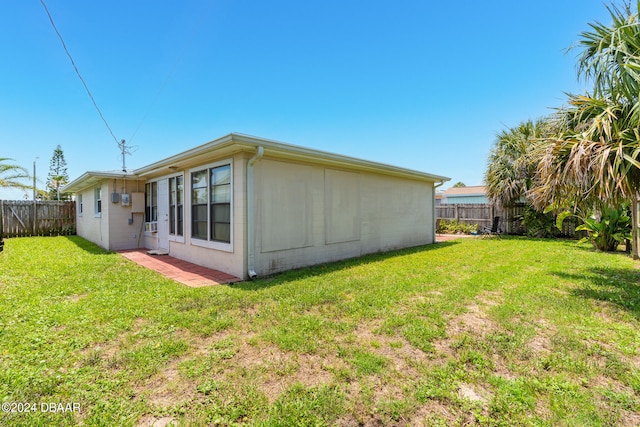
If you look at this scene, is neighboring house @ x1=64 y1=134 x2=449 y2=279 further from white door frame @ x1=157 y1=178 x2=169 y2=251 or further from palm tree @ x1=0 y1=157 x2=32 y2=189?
palm tree @ x1=0 y1=157 x2=32 y2=189

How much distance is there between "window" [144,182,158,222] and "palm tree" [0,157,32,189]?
28.7 feet

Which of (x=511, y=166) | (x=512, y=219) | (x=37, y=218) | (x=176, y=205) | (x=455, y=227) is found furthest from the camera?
(x=455, y=227)

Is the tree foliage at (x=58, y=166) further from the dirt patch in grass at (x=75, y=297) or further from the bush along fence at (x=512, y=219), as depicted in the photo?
the bush along fence at (x=512, y=219)

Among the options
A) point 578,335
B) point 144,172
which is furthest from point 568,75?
point 144,172

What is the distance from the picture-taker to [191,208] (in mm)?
6773

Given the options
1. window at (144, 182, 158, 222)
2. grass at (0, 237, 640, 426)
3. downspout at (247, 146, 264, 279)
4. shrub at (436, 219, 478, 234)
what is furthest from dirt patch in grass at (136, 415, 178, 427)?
shrub at (436, 219, 478, 234)

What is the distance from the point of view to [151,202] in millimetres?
8984

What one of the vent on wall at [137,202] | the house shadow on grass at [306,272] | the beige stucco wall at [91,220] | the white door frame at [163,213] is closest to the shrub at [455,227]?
the house shadow on grass at [306,272]

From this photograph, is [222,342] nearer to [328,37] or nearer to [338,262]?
[338,262]

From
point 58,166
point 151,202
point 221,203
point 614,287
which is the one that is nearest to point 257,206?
point 221,203

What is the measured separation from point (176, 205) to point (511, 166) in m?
12.8

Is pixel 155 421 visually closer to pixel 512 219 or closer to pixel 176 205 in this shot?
pixel 176 205

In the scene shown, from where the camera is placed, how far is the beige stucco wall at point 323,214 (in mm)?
5703

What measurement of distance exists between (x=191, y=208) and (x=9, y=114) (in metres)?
9.53
